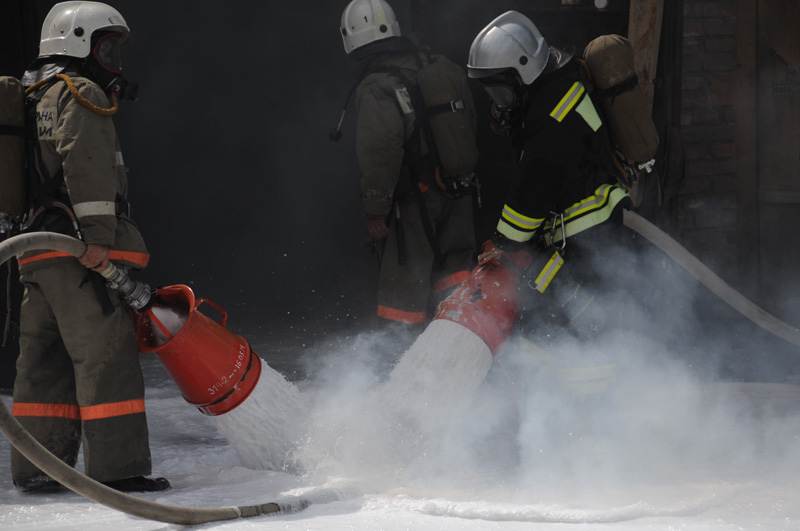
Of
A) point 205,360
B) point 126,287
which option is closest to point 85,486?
point 205,360

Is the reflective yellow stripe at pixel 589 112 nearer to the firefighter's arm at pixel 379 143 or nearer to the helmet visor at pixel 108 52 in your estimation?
the firefighter's arm at pixel 379 143

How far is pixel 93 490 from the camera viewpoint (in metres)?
2.79

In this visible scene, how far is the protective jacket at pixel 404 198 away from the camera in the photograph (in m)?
4.81

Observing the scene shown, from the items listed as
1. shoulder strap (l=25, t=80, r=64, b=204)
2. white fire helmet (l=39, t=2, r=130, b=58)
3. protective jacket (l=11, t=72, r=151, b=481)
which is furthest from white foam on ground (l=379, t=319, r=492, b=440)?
white fire helmet (l=39, t=2, r=130, b=58)

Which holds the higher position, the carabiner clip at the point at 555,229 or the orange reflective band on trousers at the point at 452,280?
the carabiner clip at the point at 555,229

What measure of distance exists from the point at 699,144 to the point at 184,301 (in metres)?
3.31

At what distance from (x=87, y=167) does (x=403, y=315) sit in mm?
2133

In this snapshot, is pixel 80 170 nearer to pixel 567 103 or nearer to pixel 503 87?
pixel 503 87

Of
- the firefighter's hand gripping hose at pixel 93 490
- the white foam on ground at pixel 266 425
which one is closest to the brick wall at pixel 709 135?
the white foam on ground at pixel 266 425

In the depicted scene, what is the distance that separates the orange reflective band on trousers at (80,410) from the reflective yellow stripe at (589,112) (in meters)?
2.24

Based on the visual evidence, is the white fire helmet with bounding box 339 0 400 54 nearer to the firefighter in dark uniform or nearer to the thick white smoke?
the firefighter in dark uniform

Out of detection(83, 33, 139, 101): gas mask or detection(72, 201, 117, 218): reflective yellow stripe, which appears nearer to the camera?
detection(72, 201, 117, 218): reflective yellow stripe

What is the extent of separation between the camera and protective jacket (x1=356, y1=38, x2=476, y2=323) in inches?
189

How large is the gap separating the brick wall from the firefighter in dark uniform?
1607 mm
